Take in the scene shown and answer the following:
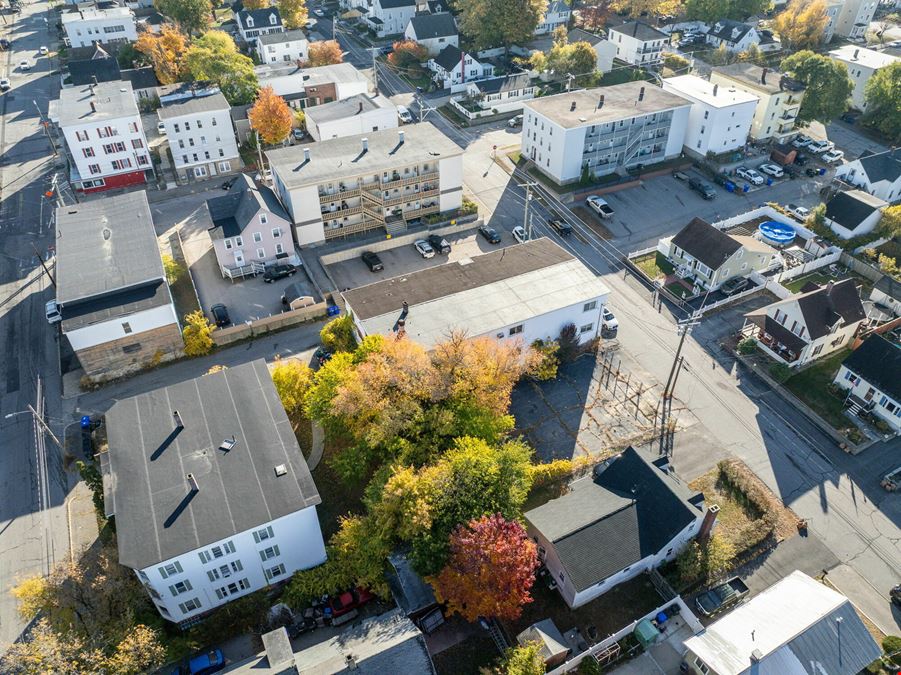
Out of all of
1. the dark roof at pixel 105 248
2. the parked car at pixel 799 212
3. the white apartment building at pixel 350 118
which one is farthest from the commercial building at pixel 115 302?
the parked car at pixel 799 212

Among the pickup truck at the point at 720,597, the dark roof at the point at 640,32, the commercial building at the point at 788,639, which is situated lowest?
the pickup truck at the point at 720,597

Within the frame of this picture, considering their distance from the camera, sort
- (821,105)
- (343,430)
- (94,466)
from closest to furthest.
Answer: (94,466) < (343,430) < (821,105)

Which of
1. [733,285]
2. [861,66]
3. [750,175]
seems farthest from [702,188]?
[861,66]

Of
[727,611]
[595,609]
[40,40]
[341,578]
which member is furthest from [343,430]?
[40,40]

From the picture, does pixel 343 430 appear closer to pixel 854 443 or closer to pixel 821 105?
pixel 854 443

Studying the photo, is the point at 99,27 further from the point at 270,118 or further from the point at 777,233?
the point at 777,233

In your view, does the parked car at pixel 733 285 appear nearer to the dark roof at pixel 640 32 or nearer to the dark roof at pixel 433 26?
the dark roof at pixel 640 32
